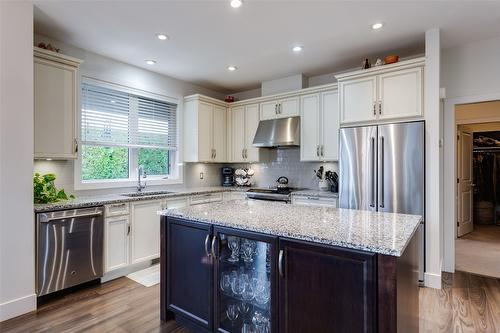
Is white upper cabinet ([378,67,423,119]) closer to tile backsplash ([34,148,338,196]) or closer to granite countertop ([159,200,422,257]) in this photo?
tile backsplash ([34,148,338,196])

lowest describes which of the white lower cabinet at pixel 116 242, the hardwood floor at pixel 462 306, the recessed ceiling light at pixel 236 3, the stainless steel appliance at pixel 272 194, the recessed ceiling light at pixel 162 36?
the hardwood floor at pixel 462 306

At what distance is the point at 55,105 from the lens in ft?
9.62

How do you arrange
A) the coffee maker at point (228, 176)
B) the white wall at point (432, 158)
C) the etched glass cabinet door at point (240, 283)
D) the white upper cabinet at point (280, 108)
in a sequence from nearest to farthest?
the etched glass cabinet door at point (240, 283) < the white wall at point (432, 158) < the white upper cabinet at point (280, 108) < the coffee maker at point (228, 176)

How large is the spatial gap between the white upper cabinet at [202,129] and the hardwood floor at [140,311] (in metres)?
2.21

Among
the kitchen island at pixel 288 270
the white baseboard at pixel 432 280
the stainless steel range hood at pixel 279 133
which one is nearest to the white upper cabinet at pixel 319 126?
the stainless steel range hood at pixel 279 133

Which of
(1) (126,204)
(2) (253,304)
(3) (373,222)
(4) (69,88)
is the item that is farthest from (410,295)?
(4) (69,88)

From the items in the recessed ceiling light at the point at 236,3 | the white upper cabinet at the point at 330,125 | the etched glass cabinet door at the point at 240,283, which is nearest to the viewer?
the etched glass cabinet door at the point at 240,283

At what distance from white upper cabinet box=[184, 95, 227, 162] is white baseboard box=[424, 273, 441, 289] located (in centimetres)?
339

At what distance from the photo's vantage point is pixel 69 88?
304 centimetres

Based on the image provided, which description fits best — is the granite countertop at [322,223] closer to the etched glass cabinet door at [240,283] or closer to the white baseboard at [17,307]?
the etched glass cabinet door at [240,283]

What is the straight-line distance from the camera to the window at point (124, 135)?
358cm

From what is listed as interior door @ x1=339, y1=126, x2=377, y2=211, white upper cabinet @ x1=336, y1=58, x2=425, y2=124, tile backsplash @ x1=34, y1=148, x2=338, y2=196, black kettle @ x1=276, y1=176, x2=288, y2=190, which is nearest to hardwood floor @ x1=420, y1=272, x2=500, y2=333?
interior door @ x1=339, y1=126, x2=377, y2=211

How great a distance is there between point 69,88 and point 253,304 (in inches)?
112

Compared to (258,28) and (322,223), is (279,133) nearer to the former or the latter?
(258,28)
